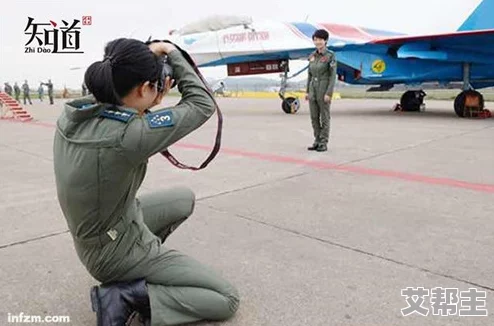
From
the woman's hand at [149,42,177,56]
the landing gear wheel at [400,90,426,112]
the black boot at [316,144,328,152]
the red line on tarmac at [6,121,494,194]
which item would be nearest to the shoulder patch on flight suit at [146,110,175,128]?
the woman's hand at [149,42,177,56]

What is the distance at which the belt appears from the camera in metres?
1.90

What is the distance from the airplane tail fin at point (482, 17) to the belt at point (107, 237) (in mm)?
13702

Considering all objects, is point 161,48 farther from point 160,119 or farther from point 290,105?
point 290,105

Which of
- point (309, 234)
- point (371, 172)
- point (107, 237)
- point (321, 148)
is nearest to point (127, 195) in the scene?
point (107, 237)

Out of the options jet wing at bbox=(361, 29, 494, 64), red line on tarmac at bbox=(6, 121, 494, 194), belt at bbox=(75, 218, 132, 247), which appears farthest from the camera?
jet wing at bbox=(361, 29, 494, 64)

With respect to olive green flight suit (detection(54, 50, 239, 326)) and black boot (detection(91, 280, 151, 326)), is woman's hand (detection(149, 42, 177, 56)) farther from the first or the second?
black boot (detection(91, 280, 151, 326))

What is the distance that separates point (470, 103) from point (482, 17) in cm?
301

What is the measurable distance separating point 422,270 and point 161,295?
Result: 4.80 ft

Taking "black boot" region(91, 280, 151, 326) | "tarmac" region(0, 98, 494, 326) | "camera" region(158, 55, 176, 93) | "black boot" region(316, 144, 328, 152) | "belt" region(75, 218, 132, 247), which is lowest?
"black boot" region(316, 144, 328, 152)

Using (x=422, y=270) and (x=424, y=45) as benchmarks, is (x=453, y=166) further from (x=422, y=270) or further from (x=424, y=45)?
(x=424, y=45)

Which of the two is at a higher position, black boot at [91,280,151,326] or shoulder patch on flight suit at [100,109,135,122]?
shoulder patch on flight suit at [100,109,135,122]

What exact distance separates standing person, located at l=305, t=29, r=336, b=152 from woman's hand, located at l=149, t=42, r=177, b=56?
189 inches

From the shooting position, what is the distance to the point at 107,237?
6.23 ft

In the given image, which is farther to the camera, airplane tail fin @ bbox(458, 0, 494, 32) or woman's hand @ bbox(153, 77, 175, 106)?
airplane tail fin @ bbox(458, 0, 494, 32)
